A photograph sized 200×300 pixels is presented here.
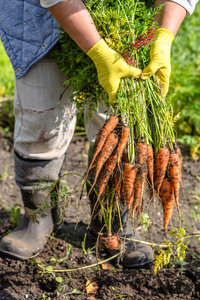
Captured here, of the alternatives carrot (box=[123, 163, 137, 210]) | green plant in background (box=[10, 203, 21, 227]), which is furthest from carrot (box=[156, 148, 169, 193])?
green plant in background (box=[10, 203, 21, 227])

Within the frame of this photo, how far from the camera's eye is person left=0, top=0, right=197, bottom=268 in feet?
5.36

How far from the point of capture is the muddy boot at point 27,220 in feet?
7.09

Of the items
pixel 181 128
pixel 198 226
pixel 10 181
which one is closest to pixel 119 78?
pixel 198 226

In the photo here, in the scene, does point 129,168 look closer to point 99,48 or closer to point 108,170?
point 108,170

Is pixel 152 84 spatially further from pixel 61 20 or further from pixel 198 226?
pixel 198 226

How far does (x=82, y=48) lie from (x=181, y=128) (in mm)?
2053

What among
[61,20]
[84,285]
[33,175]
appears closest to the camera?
[61,20]

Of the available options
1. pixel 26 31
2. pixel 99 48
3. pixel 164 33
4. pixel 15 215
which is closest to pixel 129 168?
pixel 99 48

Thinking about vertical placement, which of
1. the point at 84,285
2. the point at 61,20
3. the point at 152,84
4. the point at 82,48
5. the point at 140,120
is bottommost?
the point at 84,285

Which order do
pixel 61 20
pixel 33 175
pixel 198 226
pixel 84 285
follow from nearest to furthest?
pixel 61 20
pixel 84 285
pixel 33 175
pixel 198 226

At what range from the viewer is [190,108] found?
3.36 m

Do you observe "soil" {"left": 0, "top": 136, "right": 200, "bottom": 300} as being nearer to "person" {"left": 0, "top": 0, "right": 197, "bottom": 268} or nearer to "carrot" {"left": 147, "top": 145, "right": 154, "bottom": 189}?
"person" {"left": 0, "top": 0, "right": 197, "bottom": 268}

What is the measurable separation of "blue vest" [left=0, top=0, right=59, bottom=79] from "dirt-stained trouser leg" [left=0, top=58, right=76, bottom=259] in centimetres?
8

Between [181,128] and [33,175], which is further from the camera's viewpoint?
[181,128]
